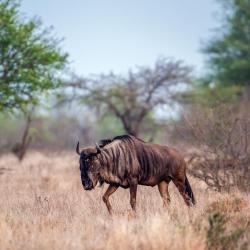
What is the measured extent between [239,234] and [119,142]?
3.71m

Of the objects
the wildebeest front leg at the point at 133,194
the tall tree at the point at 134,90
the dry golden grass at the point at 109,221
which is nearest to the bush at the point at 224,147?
the dry golden grass at the point at 109,221

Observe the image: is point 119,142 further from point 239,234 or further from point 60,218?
→ point 239,234

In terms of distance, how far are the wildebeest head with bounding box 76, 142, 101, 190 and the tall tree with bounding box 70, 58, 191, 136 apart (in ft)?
73.9

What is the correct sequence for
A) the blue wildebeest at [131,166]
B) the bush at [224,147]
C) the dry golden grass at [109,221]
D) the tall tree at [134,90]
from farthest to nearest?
the tall tree at [134,90]
the bush at [224,147]
the blue wildebeest at [131,166]
the dry golden grass at [109,221]

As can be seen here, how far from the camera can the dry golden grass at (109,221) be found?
8281mm

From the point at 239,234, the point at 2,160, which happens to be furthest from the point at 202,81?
the point at 239,234

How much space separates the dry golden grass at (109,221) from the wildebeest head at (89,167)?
17.3 inches

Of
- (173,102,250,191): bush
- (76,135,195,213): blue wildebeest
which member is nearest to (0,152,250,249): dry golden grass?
(76,135,195,213): blue wildebeest

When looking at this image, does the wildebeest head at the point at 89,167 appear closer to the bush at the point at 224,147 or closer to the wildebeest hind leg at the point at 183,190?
the wildebeest hind leg at the point at 183,190

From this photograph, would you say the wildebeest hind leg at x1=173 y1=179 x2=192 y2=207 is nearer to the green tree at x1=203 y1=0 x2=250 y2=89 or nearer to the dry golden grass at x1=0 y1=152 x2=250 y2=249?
the dry golden grass at x1=0 y1=152 x2=250 y2=249

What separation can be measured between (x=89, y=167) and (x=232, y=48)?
88.1ft

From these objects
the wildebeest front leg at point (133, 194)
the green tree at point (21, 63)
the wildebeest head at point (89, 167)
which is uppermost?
the green tree at point (21, 63)

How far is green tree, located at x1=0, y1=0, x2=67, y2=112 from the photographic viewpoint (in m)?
19.6

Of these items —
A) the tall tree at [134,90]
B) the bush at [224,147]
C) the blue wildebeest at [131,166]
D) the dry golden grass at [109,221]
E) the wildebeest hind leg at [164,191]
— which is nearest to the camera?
the dry golden grass at [109,221]
